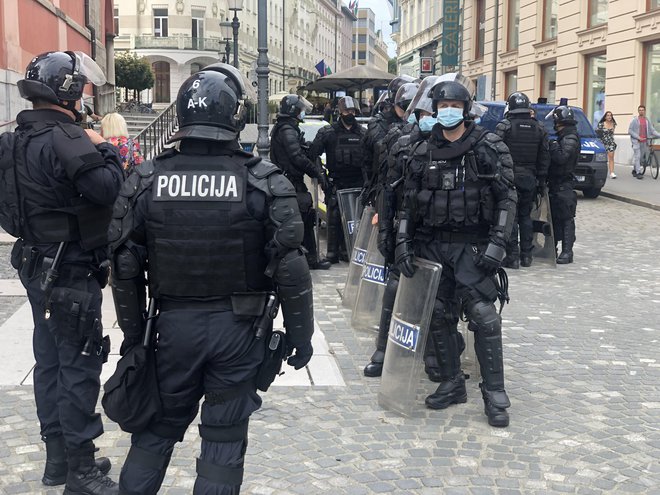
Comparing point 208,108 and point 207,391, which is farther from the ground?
point 208,108

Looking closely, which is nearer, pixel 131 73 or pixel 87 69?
pixel 87 69

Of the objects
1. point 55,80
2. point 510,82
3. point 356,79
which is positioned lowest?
point 55,80

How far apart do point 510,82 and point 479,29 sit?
4.92 m

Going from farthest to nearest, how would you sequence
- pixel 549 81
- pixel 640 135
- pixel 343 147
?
pixel 549 81 < pixel 640 135 < pixel 343 147

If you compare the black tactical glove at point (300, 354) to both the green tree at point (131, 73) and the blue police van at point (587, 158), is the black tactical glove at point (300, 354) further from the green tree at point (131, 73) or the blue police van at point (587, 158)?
the green tree at point (131, 73)

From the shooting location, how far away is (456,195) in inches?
181

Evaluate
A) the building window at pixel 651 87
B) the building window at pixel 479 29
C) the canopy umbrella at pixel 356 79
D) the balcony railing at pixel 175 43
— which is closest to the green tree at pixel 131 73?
the balcony railing at pixel 175 43

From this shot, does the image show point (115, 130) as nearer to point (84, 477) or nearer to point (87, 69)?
point (87, 69)

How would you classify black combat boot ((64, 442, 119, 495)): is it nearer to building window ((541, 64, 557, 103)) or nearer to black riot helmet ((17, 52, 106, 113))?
black riot helmet ((17, 52, 106, 113))

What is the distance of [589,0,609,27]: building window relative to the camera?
23.9m

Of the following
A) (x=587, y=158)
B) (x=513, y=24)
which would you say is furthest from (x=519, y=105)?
(x=513, y=24)

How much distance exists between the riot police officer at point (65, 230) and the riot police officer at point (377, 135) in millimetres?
3951

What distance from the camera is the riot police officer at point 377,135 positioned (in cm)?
745

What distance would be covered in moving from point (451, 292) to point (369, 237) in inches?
85.2
